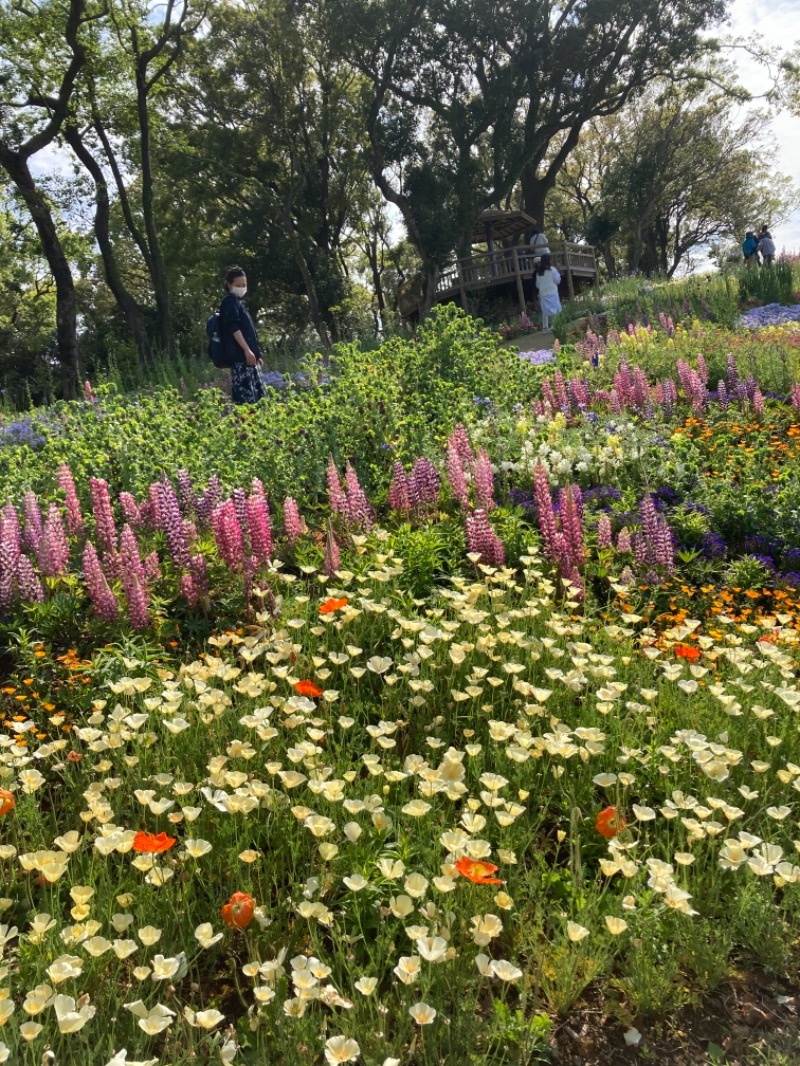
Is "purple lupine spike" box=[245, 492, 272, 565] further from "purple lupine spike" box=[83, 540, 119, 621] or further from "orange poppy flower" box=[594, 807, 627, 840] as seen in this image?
"orange poppy flower" box=[594, 807, 627, 840]

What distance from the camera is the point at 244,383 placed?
939 cm

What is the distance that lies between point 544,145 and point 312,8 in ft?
31.2

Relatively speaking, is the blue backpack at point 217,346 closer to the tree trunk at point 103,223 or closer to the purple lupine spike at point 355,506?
the purple lupine spike at point 355,506

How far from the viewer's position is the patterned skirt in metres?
9.38

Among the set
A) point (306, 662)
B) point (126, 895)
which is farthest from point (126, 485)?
point (126, 895)

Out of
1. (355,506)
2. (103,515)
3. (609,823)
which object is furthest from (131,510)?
(609,823)

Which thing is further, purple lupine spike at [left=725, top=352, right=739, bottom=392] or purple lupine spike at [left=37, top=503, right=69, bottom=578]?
purple lupine spike at [left=725, top=352, right=739, bottom=392]

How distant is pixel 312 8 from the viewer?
2650 cm

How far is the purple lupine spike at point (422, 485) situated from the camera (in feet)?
18.1

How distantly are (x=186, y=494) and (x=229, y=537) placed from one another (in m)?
1.13

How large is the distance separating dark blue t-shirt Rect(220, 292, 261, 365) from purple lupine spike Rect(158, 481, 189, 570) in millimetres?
4633

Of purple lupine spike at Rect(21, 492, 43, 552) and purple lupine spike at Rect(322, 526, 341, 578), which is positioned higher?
purple lupine spike at Rect(21, 492, 43, 552)

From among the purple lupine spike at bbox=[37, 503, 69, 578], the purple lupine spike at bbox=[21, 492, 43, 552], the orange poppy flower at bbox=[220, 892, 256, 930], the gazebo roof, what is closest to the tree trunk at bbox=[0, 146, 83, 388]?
the gazebo roof

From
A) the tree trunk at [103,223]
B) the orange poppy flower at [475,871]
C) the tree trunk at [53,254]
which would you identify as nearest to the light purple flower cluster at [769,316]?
the orange poppy flower at [475,871]
